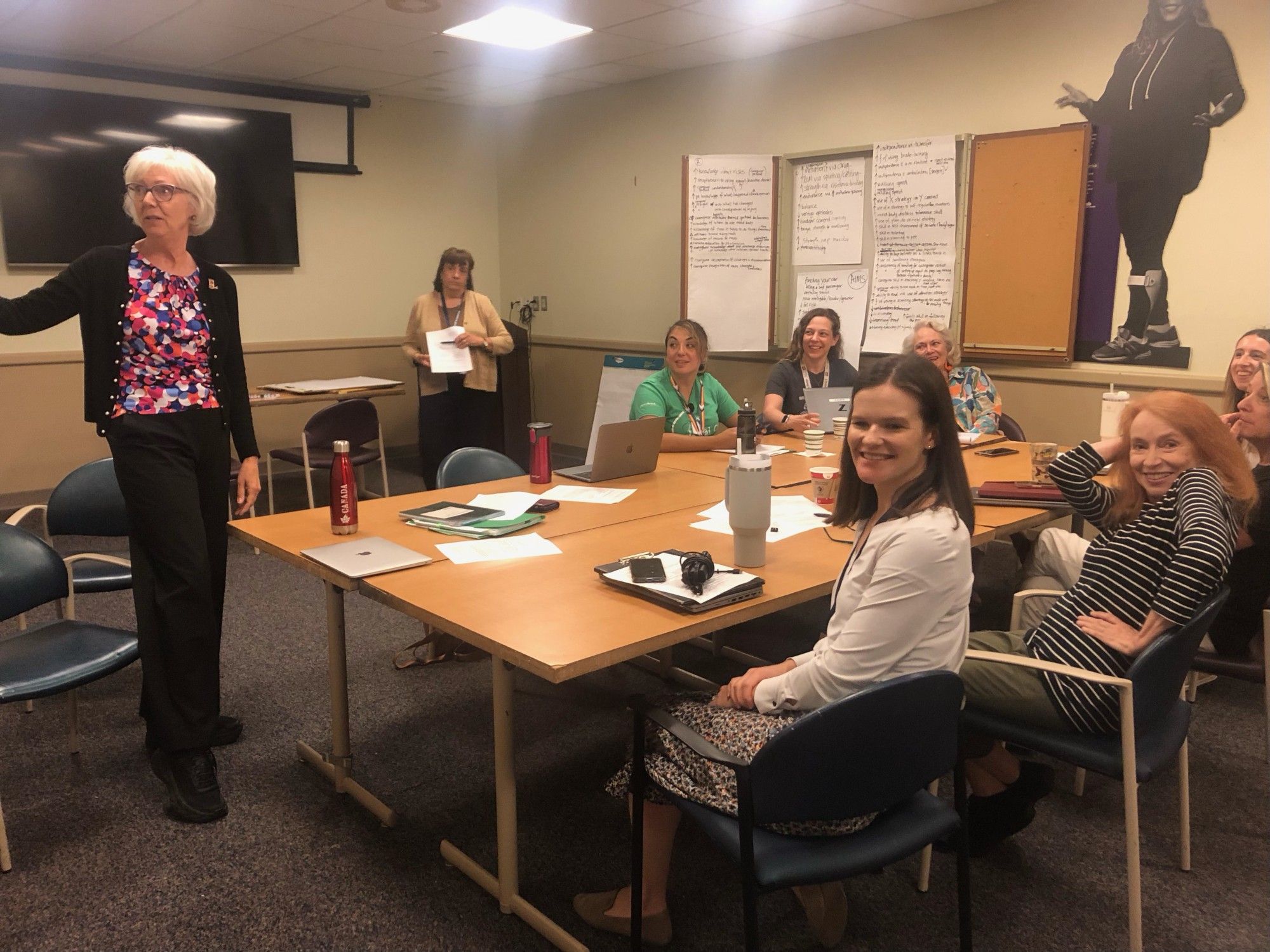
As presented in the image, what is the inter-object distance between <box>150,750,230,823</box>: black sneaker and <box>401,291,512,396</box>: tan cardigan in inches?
125

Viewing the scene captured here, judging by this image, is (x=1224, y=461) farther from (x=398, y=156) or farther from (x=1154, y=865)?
(x=398, y=156)

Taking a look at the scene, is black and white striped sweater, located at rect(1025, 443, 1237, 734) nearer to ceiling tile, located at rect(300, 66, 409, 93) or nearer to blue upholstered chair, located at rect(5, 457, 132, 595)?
blue upholstered chair, located at rect(5, 457, 132, 595)

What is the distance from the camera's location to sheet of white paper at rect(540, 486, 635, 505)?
2850 millimetres

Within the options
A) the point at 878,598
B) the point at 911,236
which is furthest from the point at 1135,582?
Answer: the point at 911,236

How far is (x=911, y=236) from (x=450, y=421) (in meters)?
2.70

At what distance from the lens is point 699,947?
1.95m

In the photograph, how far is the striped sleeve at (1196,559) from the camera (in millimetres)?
1854

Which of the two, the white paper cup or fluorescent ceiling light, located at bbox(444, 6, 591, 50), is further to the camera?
fluorescent ceiling light, located at bbox(444, 6, 591, 50)

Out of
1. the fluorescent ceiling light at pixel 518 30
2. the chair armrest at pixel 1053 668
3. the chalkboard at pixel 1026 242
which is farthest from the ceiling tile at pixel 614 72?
the chair armrest at pixel 1053 668

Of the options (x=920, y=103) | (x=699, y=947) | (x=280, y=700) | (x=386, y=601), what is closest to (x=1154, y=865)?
(x=699, y=947)

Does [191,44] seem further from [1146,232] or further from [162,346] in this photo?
[1146,232]

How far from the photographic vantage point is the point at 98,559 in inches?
114

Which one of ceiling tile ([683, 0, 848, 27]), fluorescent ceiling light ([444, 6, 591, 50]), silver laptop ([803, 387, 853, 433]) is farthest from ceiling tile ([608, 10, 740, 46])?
silver laptop ([803, 387, 853, 433])

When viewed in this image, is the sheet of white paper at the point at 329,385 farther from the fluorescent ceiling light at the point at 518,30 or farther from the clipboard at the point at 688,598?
the clipboard at the point at 688,598
